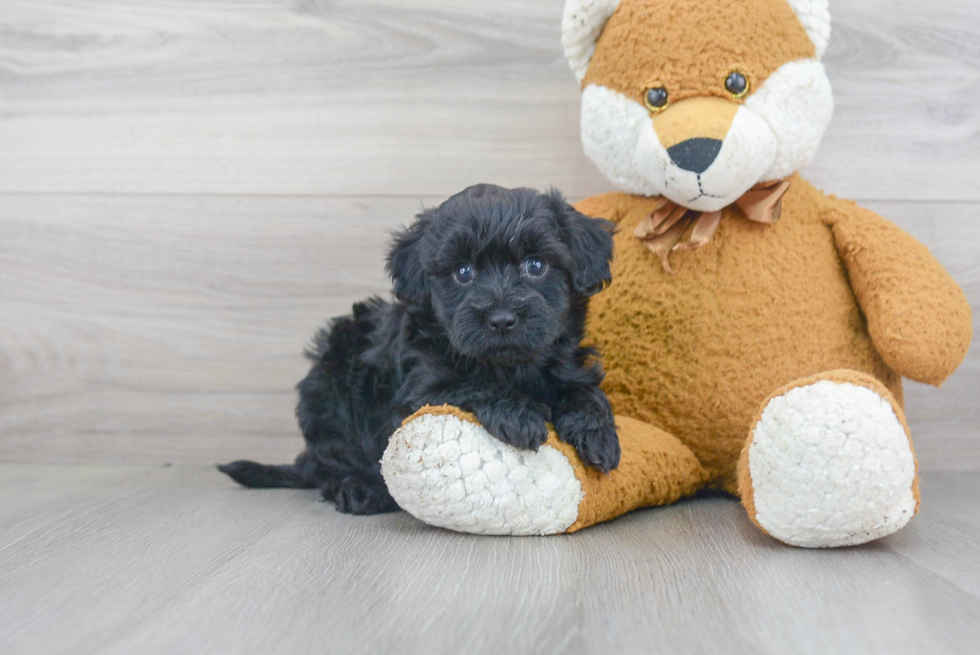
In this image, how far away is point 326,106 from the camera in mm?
1962

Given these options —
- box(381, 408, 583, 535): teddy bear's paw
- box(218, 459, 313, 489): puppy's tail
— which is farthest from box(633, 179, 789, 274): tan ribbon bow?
box(218, 459, 313, 489): puppy's tail

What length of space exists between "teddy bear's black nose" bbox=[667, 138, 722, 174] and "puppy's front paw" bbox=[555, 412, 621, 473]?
44 cm

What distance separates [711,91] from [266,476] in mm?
1168

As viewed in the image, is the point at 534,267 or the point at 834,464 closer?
the point at 834,464

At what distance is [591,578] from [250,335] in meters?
1.21

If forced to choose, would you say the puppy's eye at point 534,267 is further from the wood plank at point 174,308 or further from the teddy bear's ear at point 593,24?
the wood plank at point 174,308

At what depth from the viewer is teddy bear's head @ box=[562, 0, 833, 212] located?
53.3 inches

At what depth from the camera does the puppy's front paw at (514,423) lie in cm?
121

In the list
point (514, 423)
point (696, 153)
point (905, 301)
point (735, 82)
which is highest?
point (735, 82)

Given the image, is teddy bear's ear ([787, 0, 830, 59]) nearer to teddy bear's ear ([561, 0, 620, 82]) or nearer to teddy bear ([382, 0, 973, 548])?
teddy bear ([382, 0, 973, 548])

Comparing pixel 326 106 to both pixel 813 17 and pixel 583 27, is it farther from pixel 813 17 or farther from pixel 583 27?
pixel 813 17

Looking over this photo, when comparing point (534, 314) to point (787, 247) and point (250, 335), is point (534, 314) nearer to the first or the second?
point (787, 247)

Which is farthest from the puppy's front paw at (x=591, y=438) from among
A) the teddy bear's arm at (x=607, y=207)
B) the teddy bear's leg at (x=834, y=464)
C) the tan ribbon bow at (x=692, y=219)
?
the teddy bear's arm at (x=607, y=207)

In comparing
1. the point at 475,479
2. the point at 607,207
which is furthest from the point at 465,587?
the point at 607,207
